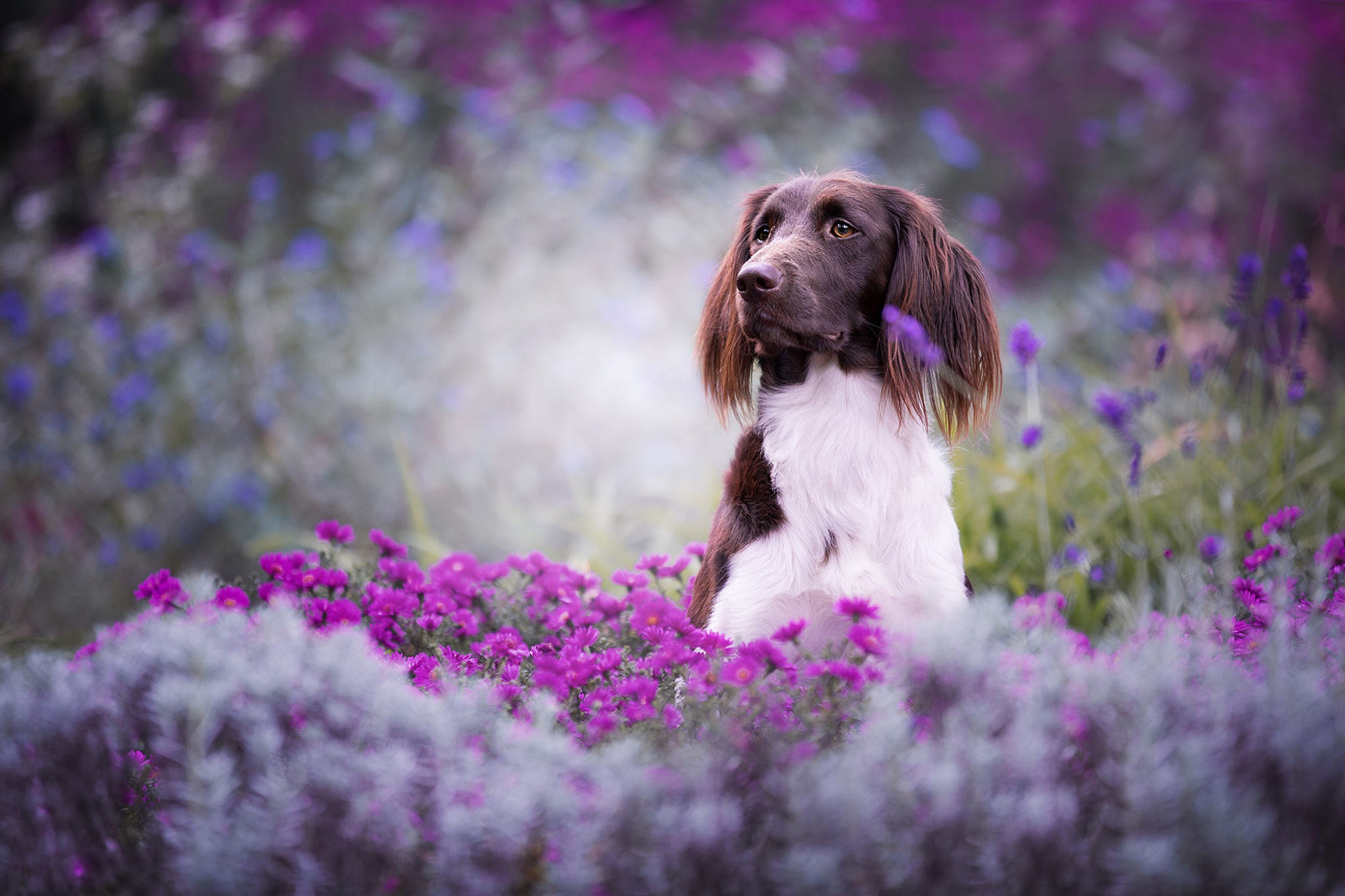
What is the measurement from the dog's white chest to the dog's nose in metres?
0.29

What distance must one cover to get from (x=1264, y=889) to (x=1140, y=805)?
0.18 meters

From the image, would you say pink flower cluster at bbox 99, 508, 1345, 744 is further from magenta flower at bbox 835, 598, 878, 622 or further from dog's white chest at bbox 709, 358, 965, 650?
dog's white chest at bbox 709, 358, 965, 650

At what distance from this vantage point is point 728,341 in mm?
2561

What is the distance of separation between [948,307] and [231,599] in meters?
1.78

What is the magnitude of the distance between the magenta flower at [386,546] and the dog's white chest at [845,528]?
2.98 ft

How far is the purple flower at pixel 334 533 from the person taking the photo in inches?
99.7

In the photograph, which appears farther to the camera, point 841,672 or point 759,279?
point 759,279

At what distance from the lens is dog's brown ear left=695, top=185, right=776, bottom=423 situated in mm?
2572

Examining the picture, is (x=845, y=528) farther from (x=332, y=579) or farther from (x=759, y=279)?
(x=332, y=579)

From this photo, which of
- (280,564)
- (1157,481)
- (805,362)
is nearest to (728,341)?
(805,362)

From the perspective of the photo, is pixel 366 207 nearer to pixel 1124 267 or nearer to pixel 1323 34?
pixel 1124 267

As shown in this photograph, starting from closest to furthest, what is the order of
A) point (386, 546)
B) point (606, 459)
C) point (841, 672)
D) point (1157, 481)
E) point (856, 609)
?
point (841, 672), point (856, 609), point (386, 546), point (1157, 481), point (606, 459)

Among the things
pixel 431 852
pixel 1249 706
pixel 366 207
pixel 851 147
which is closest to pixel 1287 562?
pixel 1249 706

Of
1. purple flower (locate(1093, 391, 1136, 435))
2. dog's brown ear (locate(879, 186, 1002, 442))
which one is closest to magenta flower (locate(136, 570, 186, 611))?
dog's brown ear (locate(879, 186, 1002, 442))
